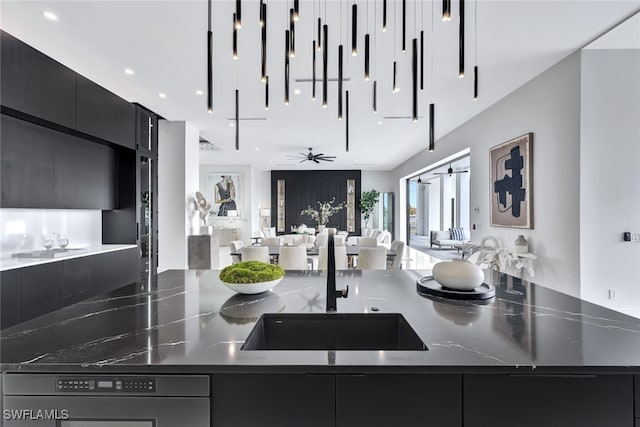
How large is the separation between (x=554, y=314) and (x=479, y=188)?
4599 millimetres

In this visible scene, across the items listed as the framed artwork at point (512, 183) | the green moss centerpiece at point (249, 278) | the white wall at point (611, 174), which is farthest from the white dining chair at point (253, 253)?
the white wall at point (611, 174)

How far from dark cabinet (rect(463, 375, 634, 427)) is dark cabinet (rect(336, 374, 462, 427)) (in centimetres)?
7

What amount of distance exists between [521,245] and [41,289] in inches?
215

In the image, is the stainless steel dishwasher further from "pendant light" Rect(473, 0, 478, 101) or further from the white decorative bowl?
"pendant light" Rect(473, 0, 478, 101)

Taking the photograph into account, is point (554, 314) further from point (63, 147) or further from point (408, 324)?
point (63, 147)

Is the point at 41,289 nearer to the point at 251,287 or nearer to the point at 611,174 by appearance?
the point at 251,287

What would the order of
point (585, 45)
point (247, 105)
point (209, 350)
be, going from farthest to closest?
point (247, 105)
point (585, 45)
point (209, 350)

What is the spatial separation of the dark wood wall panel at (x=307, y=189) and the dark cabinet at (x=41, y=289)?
380 inches

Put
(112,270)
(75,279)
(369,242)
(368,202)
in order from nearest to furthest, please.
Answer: (75,279), (112,270), (369,242), (368,202)

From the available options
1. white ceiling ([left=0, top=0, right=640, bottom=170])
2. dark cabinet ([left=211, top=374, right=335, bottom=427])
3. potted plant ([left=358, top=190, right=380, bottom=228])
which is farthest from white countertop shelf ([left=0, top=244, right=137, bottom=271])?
potted plant ([left=358, top=190, right=380, bottom=228])

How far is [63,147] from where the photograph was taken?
362cm

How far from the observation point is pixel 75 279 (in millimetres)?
3432

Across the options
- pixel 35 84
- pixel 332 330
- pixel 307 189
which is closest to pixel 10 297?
pixel 35 84

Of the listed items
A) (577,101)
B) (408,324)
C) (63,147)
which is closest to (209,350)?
(408,324)
